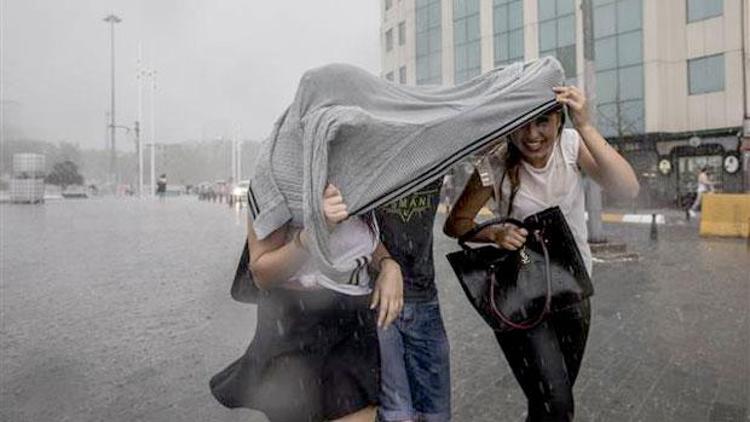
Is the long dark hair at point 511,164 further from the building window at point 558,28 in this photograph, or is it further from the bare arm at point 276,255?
the building window at point 558,28

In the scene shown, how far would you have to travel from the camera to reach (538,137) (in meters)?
1.95

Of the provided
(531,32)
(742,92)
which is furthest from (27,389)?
(742,92)

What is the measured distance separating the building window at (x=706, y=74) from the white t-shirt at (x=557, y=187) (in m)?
25.2

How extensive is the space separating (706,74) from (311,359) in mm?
26744

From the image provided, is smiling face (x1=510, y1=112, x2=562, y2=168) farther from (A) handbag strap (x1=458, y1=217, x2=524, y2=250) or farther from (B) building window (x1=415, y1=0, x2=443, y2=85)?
(B) building window (x1=415, y1=0, x2=443, y2=85)

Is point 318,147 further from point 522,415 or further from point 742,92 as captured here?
point 742,92

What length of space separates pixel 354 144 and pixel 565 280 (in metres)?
0.98

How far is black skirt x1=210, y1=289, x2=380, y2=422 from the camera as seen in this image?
5.09 ft

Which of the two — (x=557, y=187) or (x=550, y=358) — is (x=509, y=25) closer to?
(x=557, y=187)

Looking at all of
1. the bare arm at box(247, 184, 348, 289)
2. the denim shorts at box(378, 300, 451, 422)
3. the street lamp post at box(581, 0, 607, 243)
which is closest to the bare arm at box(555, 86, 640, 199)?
the denim shorts at box(378, 300, 451, 422)

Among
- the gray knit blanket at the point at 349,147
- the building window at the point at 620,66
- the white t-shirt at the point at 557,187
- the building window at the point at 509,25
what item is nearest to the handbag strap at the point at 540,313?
the white t-shirt at the point at 557,187

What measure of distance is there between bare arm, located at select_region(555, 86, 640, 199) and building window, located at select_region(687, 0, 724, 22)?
25783 millimetres

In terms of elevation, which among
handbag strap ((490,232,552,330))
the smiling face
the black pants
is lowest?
the black pants

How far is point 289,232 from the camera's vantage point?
1.56 meters
